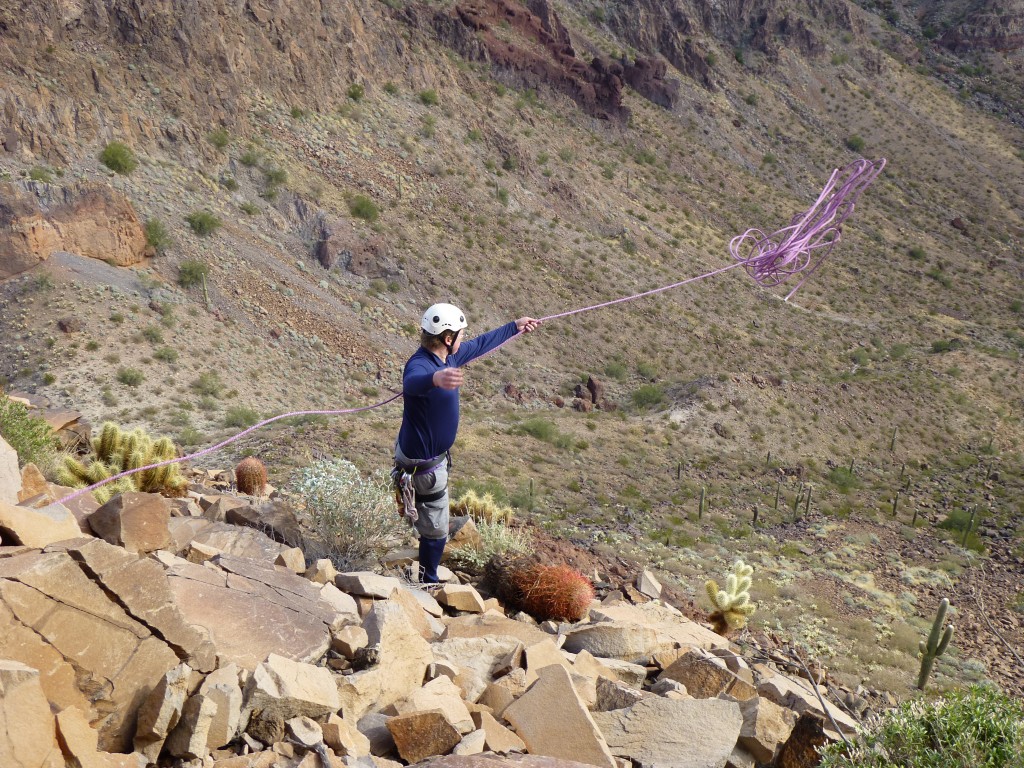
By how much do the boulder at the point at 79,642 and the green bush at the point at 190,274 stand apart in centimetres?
2137

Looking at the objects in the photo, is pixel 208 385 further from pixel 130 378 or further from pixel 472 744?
pixel 472 744

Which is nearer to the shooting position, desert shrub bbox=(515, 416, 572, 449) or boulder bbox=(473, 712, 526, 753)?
boulder bbox=(473, 712, 526, 753)

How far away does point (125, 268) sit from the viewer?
22.6 metres

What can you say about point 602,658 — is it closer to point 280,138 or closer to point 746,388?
point 746,388

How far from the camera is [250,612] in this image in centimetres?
429

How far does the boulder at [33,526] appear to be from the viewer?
12.7ft

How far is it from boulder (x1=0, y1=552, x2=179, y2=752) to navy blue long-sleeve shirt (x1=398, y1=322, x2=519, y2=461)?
8.16 feet

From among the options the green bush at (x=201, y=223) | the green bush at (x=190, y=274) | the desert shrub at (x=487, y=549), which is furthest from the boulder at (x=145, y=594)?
the green bush at (x=201, y=223)

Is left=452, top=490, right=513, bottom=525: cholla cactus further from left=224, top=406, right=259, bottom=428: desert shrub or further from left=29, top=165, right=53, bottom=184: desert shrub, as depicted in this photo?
left=29, top=165, right=53, bottom=184: desert shrub

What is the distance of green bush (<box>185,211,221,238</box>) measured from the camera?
24828mm

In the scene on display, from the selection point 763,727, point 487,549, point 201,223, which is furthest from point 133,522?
point 201,223

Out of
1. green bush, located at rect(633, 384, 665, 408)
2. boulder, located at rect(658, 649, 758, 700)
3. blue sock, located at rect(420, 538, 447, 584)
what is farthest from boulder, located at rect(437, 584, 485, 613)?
green bush, located at rect(633, 384, 665, 408)

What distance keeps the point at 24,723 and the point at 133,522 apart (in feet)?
7.47

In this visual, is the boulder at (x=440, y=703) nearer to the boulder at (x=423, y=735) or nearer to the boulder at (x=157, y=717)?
the boulder at (x=423, y=735)
